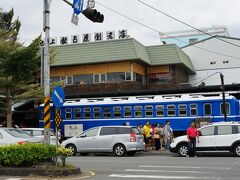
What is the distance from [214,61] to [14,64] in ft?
83.8

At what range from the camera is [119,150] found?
71.4 ft

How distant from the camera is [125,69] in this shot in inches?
1570

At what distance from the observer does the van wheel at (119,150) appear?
71.1 ft

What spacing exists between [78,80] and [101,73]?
2534 millimetres

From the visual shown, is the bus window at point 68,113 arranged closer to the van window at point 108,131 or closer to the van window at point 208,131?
the van window at point 108,131

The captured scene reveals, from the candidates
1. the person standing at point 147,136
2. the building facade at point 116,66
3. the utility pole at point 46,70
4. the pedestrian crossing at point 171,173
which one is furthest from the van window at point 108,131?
the building facade at point 116,66

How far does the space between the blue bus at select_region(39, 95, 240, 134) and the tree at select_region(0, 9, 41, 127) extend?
410 cm

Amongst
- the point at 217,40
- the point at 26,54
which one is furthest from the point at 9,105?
the point at 217,40

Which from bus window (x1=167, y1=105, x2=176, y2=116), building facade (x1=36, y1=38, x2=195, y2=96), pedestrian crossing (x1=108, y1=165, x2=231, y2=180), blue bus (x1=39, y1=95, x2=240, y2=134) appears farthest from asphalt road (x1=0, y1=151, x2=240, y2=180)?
building facade (x1=36, y1=38, x2=195, y2=96)

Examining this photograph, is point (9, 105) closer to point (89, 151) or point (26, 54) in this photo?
point (26, 54)

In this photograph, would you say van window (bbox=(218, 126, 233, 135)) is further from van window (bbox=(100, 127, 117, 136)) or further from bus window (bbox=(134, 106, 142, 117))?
bus window (bbox=(134, 106, 142, 117))

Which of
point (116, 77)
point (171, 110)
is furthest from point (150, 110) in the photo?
point (116, 77)

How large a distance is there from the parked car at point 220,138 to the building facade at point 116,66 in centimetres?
1887

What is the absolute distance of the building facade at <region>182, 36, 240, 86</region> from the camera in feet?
158
